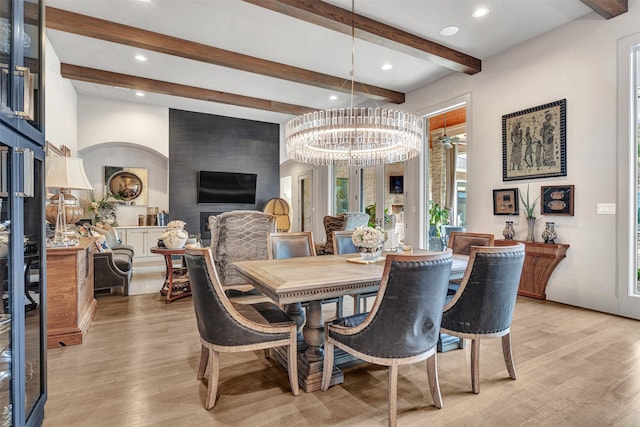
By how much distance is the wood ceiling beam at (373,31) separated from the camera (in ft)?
11.0

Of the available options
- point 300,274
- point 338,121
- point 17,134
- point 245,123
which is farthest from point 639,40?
point 245,123

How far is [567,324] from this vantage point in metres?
3.33

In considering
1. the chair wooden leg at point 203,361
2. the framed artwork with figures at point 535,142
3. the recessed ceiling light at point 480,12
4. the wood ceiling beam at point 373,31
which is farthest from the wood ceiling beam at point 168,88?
the chair wooden leg at point 203,361

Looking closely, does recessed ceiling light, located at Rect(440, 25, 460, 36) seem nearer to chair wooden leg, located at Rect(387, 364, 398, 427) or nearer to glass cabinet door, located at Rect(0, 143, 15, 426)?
chair wooden leg, located at Rect(387, 364, 398, 427)

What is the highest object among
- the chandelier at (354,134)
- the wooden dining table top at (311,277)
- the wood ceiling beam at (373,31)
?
the wood ceiling beam at (373,31)

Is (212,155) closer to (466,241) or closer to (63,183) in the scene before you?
(63,183)

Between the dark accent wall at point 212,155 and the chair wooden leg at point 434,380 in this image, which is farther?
the dark accent wall at point 212,155

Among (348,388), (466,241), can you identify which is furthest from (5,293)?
(466,241)

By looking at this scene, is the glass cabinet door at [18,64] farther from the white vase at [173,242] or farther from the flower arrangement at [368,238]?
the white vase at [173,242]

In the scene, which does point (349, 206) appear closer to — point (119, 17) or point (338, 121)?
point (338, 121)

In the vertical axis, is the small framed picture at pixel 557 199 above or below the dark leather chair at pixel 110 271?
above

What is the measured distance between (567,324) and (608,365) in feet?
3.22

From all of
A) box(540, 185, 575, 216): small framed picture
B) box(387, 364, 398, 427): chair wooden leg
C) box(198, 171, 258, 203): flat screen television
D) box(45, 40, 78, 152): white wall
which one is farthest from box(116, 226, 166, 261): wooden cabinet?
box(540, 185, 575, 216): small framed picture

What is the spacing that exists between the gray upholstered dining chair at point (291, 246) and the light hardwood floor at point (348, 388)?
2.83 feet
